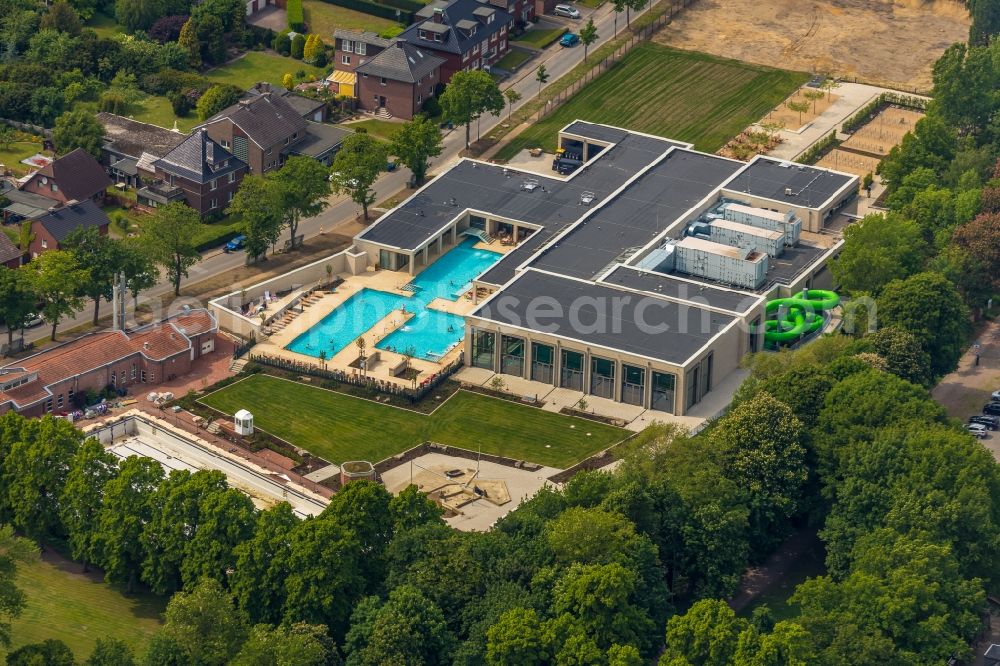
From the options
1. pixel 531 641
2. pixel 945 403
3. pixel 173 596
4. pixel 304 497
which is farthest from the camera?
pixel 945 403

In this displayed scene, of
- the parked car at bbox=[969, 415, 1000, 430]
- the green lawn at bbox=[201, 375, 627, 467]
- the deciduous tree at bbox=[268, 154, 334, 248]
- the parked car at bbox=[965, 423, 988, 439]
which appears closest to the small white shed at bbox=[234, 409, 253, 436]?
the green lawn at bbox=[201, 375, 627, 467]

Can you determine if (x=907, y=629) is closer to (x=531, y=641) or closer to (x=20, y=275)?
(x=531, y=641)

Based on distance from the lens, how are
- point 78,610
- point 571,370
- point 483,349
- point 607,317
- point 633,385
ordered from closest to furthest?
1. point 78,610
2. point 633,385
3. point 571,370
4. point 607,317
5. point 483,349

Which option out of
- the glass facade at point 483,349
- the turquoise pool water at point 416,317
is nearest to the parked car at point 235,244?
the turquoise pool water at point 416,317

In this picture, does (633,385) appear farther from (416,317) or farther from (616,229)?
(616,229)

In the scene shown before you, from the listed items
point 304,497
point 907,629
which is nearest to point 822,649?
point 907,629

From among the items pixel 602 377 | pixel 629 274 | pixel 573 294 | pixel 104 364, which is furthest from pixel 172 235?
pixel 602 377
